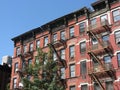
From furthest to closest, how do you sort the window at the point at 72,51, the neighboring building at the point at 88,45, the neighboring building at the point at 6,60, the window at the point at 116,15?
the neighboring building at the point at 6,60 → the window at the point at 72,51 → the window at the point at 116,15 → the neighboring building at the point at 88,45

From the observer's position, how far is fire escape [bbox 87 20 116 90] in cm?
3331

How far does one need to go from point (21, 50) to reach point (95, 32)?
54.9 feet

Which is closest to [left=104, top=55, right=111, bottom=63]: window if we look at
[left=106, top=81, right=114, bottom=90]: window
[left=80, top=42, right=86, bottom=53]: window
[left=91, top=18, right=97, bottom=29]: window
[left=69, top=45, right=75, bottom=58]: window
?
[left=106, top=81, right=114, bottom=90]: window

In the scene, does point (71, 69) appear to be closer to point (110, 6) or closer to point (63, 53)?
point (63, 53)

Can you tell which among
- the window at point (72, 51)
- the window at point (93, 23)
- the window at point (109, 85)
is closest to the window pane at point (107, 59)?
the window at point (109, 85)

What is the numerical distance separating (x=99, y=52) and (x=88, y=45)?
2.47m

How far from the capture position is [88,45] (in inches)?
1455

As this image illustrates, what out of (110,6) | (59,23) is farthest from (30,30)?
(110,6)

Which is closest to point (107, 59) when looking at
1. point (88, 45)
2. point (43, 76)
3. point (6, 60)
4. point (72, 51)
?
point (88, 45)

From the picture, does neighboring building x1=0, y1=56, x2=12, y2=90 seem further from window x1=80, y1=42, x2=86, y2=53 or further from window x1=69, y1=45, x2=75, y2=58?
window x1=80, y1=42, x2=86, y2=53

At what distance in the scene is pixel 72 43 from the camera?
129 feet

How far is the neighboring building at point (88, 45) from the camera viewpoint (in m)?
33.7

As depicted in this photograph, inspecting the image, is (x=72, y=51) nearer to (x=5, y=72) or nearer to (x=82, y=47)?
(x=82, y=47)

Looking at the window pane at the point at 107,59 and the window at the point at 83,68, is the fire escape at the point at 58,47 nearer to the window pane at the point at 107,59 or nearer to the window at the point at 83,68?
the window at the point at 83,68
